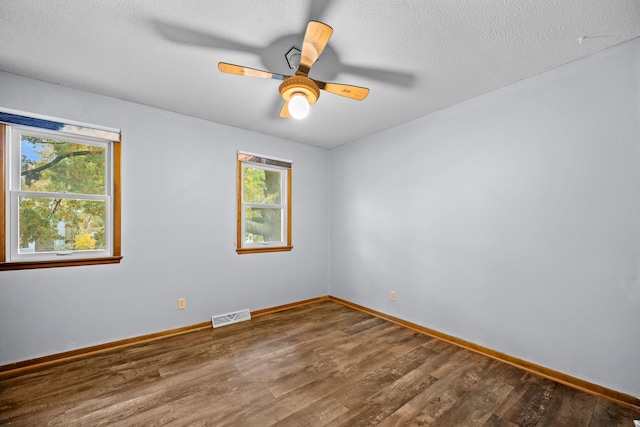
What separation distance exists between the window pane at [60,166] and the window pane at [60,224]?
0.13 metres

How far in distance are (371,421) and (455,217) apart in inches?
81.8

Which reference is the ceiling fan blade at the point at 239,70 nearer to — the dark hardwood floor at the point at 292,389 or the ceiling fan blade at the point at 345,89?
the ceiling fan blade at the point at 345,89

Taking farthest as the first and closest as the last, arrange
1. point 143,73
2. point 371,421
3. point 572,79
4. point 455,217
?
point 455,217
point 143,73
point 572,79
point 371,421

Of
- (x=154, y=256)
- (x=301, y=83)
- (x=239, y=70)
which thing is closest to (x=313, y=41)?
(x=301, y=83)

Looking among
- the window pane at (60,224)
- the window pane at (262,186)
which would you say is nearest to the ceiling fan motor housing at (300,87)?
the window pane at (262,186)

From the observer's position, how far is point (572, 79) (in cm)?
212

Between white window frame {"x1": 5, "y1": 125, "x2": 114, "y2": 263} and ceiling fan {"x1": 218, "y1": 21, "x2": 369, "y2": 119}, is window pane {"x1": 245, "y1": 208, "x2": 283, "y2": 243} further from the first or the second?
ceiling fan {"x1": 218, "y1": 21, "x2": 369, "y2": 119}

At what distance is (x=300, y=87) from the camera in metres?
1.77

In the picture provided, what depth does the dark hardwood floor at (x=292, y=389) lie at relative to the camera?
1.73m

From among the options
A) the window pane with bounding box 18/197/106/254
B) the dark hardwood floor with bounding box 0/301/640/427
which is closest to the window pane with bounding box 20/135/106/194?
the window pane with bounding box 18/197/106/254

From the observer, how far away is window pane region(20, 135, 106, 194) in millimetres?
2414

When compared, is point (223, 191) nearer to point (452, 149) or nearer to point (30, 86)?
point (30, 86)

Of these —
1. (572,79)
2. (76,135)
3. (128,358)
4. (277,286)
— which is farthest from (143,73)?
(572,79)

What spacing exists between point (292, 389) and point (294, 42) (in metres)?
2.58
